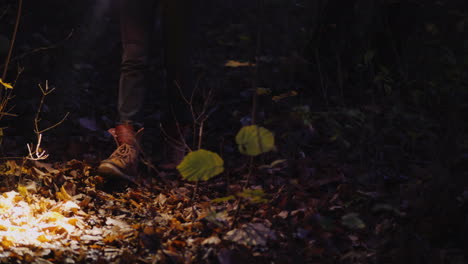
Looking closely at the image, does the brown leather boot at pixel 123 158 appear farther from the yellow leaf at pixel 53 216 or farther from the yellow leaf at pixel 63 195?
the yellow leaf at pixel 53 216

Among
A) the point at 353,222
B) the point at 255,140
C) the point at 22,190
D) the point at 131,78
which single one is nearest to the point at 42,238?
the point at 22,190

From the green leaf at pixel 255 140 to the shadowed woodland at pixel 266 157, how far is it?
38 mm

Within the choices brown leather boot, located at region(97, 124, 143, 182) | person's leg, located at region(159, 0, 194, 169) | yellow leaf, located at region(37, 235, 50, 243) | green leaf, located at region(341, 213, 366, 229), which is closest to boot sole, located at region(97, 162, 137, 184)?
brown leather boot, located at region(97, 124, 143, 182)

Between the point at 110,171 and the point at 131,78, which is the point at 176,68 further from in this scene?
the point at 110,171

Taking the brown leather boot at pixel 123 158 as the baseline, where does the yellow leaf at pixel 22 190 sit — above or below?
below

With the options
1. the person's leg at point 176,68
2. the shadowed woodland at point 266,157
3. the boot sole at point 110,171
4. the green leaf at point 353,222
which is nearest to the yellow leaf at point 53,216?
the shadowed woodland at point 266,157

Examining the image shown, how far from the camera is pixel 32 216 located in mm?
2346

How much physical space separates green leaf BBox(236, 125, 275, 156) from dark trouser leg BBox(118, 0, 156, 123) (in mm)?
1454

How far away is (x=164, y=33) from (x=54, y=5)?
3273 mm

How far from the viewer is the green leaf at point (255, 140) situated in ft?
5.97

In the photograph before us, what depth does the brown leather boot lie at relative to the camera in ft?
9.18

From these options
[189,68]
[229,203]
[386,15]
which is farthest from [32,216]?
[386,15]

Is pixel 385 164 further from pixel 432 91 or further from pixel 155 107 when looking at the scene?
pixel 155 107

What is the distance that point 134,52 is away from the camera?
3045 millimetres
